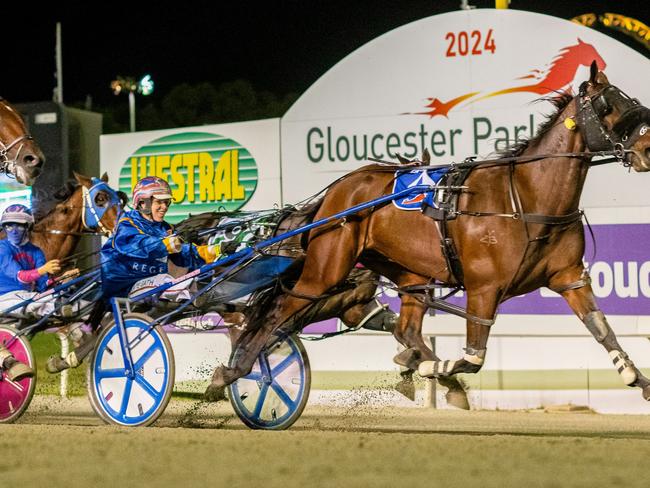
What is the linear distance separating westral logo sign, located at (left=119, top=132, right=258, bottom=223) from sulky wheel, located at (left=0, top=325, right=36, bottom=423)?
136 inches

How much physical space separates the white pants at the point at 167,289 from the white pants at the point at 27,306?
96cm

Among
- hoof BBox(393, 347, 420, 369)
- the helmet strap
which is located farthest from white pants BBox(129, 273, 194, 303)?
hoof BBox(393, 347, 420, 369)

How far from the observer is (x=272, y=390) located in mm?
7305

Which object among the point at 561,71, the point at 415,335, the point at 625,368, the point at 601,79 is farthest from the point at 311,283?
the point at 561,71

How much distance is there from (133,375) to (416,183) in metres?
2.07

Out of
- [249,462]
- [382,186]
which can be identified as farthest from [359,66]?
[249,462]

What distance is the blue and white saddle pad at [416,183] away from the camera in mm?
6908

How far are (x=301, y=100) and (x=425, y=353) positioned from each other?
12.4 ft

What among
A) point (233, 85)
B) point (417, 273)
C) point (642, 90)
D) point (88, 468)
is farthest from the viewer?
point (233, 85)

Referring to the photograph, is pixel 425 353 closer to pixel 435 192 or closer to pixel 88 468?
pixel 435 192

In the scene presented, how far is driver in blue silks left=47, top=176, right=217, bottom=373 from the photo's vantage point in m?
7.18

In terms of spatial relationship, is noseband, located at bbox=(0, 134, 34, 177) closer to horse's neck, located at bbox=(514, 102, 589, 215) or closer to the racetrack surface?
the racetrack surface

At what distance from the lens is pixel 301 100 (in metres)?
10.5

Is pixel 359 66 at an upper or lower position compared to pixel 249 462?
upper
